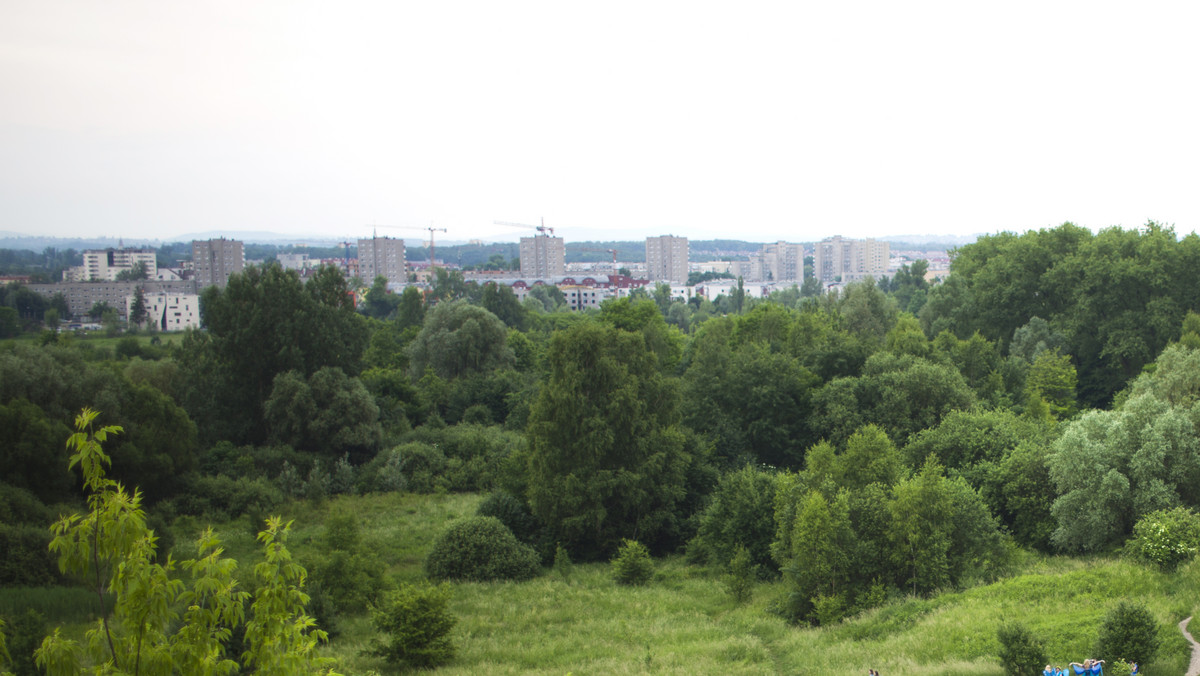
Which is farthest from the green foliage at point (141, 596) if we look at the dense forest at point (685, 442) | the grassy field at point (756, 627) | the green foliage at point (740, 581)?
the green foliage at point (740, 581)

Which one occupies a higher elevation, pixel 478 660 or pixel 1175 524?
pixel 1175 524

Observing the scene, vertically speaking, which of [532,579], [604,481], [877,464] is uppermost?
[877,464]

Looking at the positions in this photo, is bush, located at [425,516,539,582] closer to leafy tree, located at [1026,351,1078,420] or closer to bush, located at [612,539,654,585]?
bush, located at [612,539,654,585]

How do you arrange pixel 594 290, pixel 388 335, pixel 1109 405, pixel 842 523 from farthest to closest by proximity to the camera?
pixel 594 290 < pixel 388 335 < pixel 1109 405 < pixel 842 523

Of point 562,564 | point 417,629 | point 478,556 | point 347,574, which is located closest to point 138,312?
point 478,556

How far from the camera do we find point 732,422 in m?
39.8

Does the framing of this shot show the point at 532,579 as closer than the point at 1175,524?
No

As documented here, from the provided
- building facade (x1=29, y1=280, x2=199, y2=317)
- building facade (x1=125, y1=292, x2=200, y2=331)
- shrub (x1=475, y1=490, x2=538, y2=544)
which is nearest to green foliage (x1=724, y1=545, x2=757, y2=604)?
shrub (x1=475, y1=490, x2=538, y2=544)

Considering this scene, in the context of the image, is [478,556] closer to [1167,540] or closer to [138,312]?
[1167,540]

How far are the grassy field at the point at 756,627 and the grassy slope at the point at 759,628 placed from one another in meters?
0.04

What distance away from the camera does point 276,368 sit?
1703 inches

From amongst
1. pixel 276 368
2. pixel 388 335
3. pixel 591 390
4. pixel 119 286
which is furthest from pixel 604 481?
pixel 119 286

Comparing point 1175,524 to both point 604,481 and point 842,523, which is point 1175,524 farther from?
point 604,481

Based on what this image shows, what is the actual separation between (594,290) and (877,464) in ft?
510
